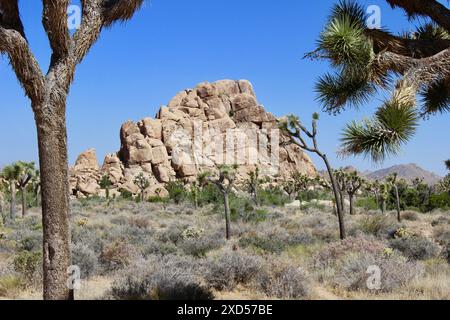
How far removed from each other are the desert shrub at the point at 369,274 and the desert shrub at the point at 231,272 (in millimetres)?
1510

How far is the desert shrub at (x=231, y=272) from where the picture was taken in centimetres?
843

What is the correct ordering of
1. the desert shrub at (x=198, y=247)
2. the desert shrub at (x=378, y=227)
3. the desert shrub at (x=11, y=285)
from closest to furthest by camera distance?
1. the desert shrub at (x=11, y=285)
2. the desert shrub at (x=198, y=247)
3. the desert shrub at (x=378, y=227)

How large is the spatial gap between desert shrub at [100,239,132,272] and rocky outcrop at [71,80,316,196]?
5347cm

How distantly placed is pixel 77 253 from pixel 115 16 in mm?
6008

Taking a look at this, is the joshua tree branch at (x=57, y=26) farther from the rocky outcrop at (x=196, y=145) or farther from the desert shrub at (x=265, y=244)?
the rocky outcrop at (x=196, y=145)

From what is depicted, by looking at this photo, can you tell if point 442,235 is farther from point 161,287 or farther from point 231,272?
point 161,287

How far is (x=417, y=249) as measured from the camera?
498 inches

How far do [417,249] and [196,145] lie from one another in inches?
2943

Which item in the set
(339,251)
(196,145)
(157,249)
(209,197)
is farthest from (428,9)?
(196,145)

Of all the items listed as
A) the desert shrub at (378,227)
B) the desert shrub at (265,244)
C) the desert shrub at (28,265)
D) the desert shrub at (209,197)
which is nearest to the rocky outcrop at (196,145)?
the desert shrub at (209,197)

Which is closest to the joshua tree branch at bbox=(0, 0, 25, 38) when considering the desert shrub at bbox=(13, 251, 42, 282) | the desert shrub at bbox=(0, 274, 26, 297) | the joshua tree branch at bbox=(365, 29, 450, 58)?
the desert shrub at bbox=(0, 274, 26, 297)

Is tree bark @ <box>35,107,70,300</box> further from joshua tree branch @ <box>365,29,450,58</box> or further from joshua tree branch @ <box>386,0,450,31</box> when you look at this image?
joshua tree branch @ <box>386,0,450,31</box>

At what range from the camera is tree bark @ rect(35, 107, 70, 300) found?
5.95 metres
